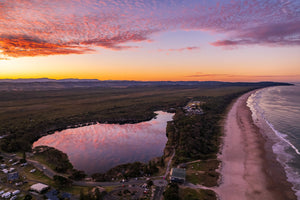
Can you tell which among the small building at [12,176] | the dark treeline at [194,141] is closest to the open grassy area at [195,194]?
the dark treeline at [194,141]

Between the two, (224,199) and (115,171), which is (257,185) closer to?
(224,199)

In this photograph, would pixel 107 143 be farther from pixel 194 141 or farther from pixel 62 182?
pixel 194 141

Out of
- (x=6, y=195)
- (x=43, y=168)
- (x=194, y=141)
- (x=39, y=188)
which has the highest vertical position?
(x=194, y=141)

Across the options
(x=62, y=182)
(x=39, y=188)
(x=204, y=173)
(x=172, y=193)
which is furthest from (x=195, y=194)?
(x=39, y=188)

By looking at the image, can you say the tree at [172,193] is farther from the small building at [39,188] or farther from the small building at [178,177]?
the small building at [39,188]

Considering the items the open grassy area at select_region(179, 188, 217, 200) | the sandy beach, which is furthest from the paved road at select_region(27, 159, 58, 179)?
the sandy beach

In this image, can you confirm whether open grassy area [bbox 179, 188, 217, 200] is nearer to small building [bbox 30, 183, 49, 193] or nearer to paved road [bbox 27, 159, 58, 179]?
small building [bbox 30, 183, 49, 193]
